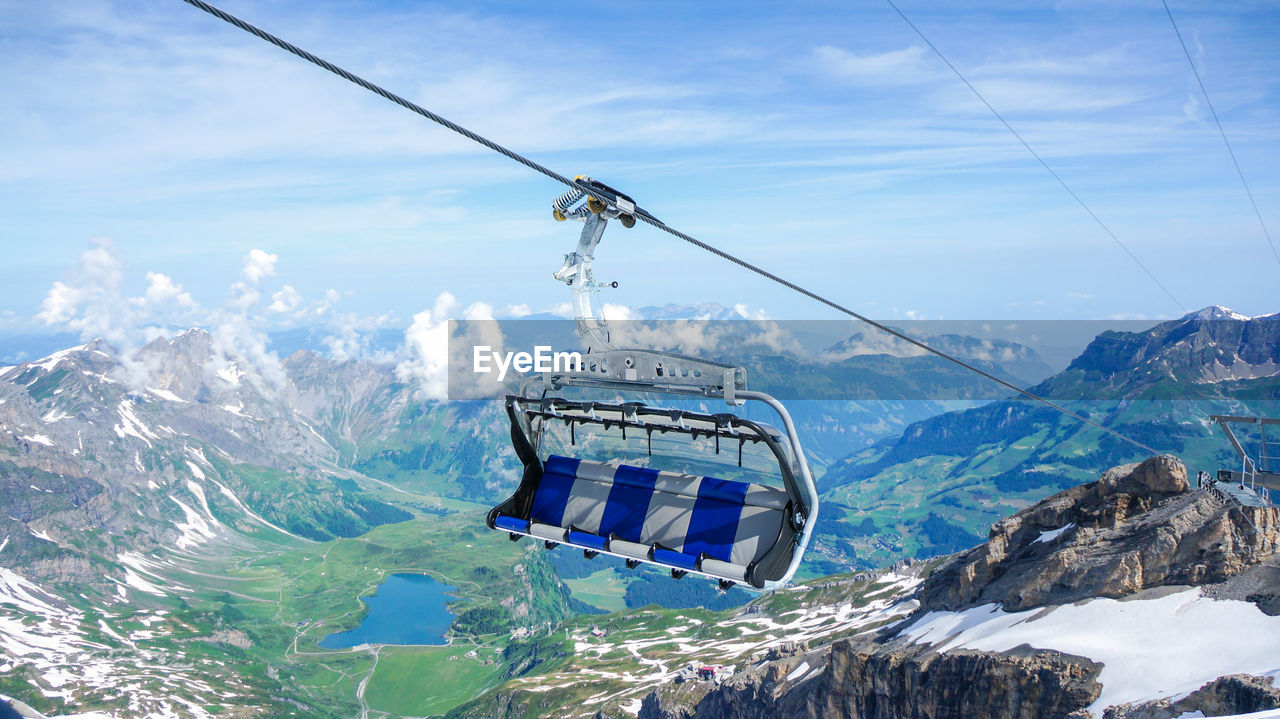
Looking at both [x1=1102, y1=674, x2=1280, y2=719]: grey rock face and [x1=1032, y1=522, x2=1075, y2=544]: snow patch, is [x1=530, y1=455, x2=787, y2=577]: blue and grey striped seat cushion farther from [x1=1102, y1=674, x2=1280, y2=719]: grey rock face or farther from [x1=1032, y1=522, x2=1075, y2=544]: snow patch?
[x1=1032, y1=522, x2=1075, y2=544]: snow patch

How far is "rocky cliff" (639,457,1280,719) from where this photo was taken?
1967 inches

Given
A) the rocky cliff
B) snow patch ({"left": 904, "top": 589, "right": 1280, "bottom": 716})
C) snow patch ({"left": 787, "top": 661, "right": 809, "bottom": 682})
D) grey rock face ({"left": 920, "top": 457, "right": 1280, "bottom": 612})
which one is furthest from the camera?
snow patch ({"left": 787, "top": 661, "right": 809, "bottom": 682})

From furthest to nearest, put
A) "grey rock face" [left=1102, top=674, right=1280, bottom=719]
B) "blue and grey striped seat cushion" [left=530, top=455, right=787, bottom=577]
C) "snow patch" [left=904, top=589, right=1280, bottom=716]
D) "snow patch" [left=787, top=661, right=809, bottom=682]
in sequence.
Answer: "snow patch" [left=787, top=661, right=809, bottom=682]
"snow patch" [left=904, top=589, right=1280, bottom=716]
"grey rock face" [left=1102, top=674, right=1280, bottom=719]
"blue and grey striped seat cushion" [left=530, top=455, right=787, bottom=577]

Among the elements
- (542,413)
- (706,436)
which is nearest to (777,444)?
(706,436)

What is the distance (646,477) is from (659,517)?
121 centimetres

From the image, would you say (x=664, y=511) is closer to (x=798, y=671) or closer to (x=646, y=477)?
(x=646, y=477)

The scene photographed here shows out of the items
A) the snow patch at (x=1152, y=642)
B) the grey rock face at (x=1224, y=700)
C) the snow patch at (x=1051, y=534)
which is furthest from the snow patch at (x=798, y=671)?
the grey rock face at (x=1224, y=700)

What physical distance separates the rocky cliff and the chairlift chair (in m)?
33.2

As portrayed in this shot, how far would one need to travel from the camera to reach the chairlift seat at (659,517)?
17.5 metres

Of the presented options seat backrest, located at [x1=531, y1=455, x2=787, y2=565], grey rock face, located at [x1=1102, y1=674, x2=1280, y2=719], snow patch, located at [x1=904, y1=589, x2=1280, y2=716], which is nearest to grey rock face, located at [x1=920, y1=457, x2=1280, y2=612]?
snow patch, located at [x1=904, y1=589, x2=1280, y2=716]

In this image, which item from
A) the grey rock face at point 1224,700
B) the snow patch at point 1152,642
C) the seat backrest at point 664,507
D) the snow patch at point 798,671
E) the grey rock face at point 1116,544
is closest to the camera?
the seat backrest at point 664,507

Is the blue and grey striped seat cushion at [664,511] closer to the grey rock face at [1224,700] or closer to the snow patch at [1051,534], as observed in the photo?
the grey rock face at [1224,700]

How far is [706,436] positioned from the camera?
18141 mm

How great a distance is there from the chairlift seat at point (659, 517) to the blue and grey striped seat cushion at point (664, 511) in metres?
0.02
